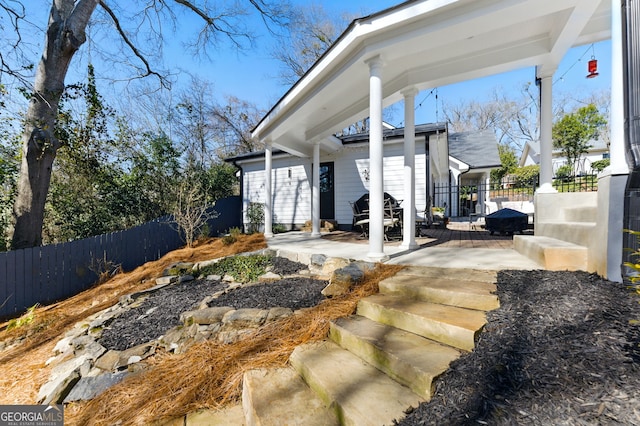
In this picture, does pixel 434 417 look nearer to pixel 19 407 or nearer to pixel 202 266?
pixel 19 407

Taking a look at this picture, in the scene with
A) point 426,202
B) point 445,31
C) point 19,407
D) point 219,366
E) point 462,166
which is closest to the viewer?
point 219,366

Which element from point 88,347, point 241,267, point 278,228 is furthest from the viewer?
point 278,228

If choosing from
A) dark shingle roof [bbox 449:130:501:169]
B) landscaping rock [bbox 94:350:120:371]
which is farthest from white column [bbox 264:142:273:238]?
dark shingle roof [bbox 449:130:501:169]

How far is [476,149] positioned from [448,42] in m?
13.9

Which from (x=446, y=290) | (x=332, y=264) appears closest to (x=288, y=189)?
(x=332, y=264)

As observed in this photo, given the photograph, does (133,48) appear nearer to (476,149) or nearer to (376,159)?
(376,159)

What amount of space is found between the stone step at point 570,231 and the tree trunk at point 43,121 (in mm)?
8857

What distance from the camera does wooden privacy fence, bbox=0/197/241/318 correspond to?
191 inches

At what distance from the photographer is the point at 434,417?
1.17 metres

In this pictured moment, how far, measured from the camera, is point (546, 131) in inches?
151

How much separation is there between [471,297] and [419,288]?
1.29 feet

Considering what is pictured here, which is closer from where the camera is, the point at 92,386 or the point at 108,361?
the point at 92,386

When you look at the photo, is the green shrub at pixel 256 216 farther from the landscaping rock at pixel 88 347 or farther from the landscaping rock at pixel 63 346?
the landscaping rock at pixel 88 347

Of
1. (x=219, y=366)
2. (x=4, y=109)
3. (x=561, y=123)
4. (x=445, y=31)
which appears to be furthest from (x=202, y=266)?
(x=561, y=123)
